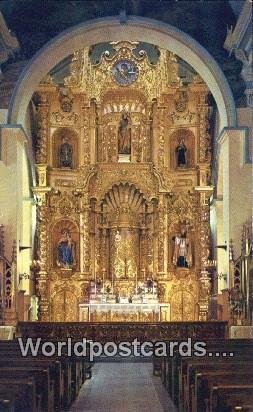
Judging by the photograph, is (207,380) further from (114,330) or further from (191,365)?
(114,330)

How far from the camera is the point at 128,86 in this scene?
22469mm

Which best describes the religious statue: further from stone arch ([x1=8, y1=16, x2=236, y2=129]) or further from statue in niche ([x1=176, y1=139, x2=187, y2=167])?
stone arch ([x1=8, y1=16, x2=236, y2=129])

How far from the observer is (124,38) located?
16734 mm

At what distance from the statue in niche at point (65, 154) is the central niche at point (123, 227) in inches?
54.2

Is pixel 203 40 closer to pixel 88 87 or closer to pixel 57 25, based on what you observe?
pixel 57 25

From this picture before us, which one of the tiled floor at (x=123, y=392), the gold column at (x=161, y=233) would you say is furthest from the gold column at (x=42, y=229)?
the tiled floor at (x=123, y=392)

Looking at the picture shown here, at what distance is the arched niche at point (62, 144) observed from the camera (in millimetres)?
22734

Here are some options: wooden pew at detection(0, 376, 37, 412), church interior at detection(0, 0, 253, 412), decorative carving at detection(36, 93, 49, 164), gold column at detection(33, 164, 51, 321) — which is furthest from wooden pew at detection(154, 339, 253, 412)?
decorative carving at detection(36, 93, 49, 164)

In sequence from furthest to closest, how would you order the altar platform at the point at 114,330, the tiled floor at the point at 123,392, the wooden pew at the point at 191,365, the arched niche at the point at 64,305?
1. the arched niche at the point at 64,305
2. the altar platform at the point at 114,330
3. the tiled floor at the point at 123,392
4. the wooden pew at the point at 191,365

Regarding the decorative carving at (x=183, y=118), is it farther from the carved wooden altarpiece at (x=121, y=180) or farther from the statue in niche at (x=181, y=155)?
the statue in niche at (x=181, y=155)

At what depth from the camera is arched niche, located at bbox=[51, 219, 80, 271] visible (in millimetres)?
22312

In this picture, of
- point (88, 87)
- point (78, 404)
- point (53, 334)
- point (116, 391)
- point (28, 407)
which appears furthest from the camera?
point (88, 87)

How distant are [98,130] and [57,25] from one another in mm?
6757

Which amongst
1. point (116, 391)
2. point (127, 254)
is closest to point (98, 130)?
point (127, 254)
